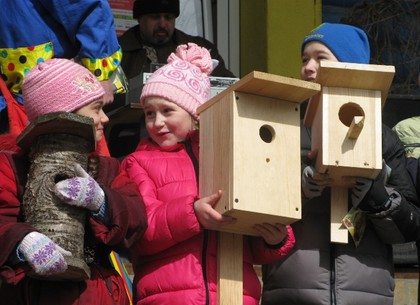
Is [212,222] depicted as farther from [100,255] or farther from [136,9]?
[136,9]

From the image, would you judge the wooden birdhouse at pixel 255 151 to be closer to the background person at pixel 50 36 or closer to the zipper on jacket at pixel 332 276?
the zipper on jacket at pixel 332 276

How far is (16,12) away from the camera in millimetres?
5629

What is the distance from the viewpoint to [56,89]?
5.00m

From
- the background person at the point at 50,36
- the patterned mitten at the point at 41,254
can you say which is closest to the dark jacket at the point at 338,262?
the background person at the point at 50,36

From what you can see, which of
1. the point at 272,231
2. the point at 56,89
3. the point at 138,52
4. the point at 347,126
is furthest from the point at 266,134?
the point at 138,52

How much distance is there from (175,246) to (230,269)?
244mm

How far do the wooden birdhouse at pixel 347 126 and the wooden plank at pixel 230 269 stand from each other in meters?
0.51

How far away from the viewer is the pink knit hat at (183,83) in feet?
17.2

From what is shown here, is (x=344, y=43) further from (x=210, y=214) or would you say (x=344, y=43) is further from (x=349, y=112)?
(x=210, y=214)

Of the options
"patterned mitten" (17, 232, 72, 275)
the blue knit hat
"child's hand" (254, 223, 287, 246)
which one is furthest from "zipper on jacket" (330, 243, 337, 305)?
"patterned mitten" (17, 232, 72, 275)

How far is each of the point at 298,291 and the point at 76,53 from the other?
1555 millimetres

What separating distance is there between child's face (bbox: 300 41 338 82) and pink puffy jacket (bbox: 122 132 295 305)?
829 millimetres

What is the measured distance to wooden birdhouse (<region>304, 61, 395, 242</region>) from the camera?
5.15m

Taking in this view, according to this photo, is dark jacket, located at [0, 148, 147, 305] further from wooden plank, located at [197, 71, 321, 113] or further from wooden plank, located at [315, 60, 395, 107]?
wooden plank, located at [315, 60, 395, 107]
